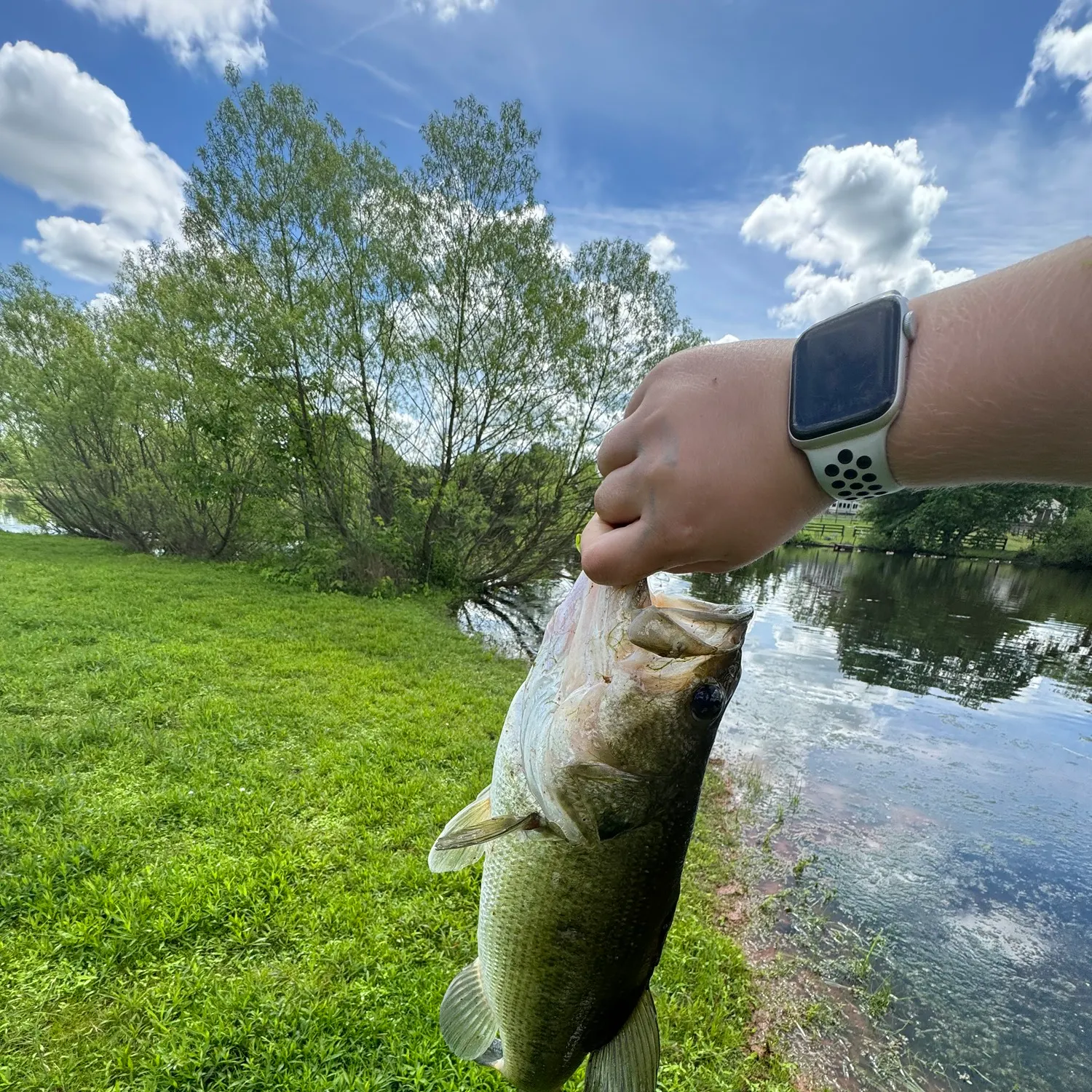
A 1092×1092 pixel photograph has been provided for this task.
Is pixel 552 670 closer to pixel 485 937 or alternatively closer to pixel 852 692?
pixel 485 937

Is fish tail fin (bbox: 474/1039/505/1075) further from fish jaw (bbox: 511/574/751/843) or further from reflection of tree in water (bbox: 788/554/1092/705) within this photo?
reflection of tree in water (bbox: 788/554/1092/705)

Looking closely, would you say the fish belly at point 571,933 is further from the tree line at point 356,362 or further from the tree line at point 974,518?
the tree line at point 974,518

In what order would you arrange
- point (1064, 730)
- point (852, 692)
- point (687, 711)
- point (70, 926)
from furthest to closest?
point (852, 692), point (1064, 730), point (70, 926), point (687, 711)

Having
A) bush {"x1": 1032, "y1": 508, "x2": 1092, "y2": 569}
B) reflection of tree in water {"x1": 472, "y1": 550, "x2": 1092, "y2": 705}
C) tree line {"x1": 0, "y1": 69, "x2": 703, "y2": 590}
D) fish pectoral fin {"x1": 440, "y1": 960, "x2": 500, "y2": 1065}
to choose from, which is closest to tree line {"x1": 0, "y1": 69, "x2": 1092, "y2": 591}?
tree line {"x1": 0, "y1": 69, "x2": 703, "y2": 590}

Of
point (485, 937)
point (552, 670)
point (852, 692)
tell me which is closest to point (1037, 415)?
point (552, 670)

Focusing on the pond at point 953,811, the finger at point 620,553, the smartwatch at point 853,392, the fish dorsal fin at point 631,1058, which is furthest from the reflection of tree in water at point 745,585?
the smartwatch at point 853,392

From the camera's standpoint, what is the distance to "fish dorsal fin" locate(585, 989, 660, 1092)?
62.4 inches

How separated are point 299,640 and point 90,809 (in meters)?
5.37

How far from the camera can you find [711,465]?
972 mm

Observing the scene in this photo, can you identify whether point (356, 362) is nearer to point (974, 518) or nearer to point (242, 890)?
point (242, 890)

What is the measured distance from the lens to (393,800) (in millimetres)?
4879

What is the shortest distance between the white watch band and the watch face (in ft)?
0.11

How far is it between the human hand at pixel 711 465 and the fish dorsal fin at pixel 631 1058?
1.42 meters

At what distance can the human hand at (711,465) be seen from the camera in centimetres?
97
